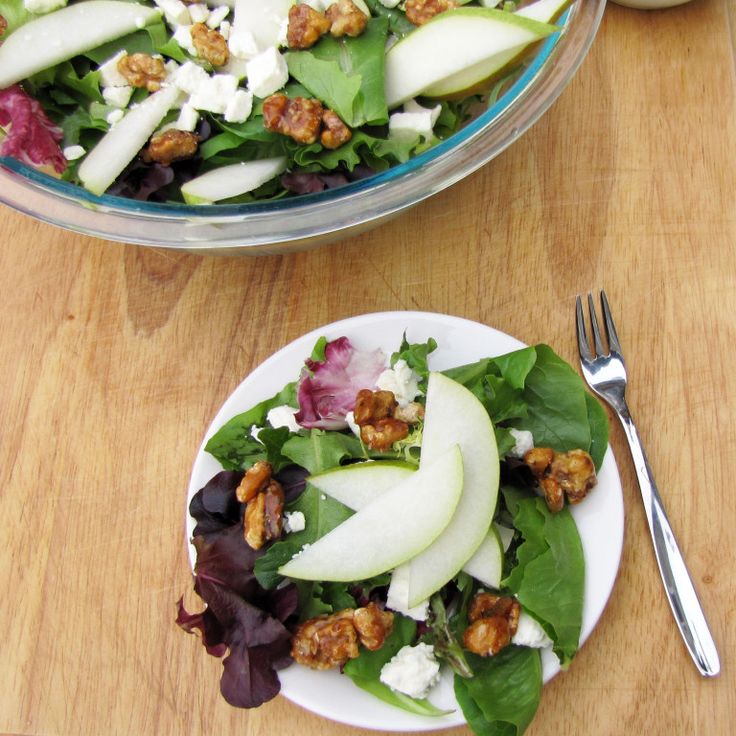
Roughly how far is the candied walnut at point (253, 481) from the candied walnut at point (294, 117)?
0.49m

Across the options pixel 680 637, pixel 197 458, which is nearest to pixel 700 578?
pixel 680 637

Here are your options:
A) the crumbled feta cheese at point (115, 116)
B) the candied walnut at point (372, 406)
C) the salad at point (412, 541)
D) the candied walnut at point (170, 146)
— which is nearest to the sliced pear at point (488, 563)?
the salad at point (412, 541)

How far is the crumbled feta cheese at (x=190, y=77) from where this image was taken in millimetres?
1154

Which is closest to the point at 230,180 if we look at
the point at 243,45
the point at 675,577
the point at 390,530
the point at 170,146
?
the point at 170,146

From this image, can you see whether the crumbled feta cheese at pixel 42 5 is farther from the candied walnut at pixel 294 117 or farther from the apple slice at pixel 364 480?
the apple slice at pixel 364 480

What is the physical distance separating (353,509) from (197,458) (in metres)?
0.31

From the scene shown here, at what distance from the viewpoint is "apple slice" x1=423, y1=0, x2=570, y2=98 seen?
3.80 ft

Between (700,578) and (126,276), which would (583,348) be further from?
(126,276)

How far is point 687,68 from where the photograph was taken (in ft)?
4.95

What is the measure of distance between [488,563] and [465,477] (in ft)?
0.44

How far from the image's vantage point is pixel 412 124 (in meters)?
1.15

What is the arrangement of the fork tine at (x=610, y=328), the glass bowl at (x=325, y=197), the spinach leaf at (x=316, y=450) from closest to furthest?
the glass bowl at (x=325, y=197) < the spinach leaf at (x=316, y=450) < the fork tine at (x=610, y=328)

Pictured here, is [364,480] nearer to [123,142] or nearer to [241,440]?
[241,440]

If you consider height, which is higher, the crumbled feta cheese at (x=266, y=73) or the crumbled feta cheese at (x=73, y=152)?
the crumbled feta cheese at (x=266, y=73)
